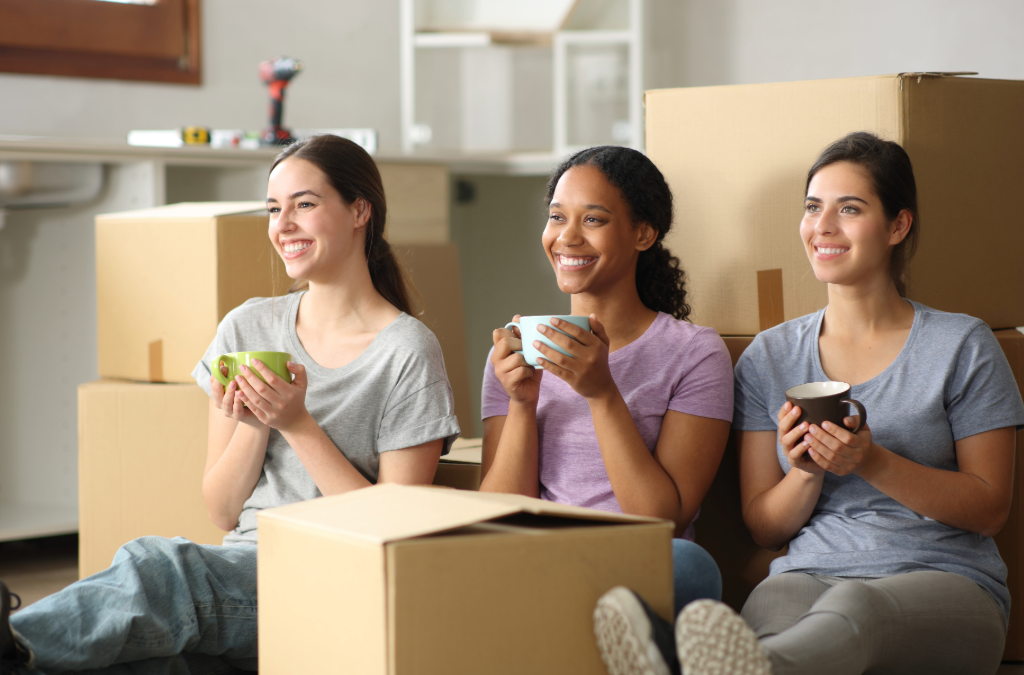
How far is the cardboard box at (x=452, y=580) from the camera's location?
818 mm

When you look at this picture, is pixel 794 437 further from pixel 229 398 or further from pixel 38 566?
pixel 38 566

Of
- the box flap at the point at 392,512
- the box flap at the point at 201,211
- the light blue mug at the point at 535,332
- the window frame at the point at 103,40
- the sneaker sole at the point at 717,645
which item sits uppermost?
the window frame at the point at 103,40

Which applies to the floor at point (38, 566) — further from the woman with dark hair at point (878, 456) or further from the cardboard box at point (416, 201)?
the woman with dark hair at point (878, 456)

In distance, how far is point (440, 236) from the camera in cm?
256

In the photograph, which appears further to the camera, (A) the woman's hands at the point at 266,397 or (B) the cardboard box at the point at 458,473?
(B) the cardboard box at the point at 458,473

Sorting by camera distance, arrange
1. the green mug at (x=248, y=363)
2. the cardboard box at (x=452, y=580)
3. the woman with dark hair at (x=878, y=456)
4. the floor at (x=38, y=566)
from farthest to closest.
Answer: the floor at (x=38, y=566) < the green mug at (x=248, y=363) < the woman with dark hair at (x=878, y=456) < the cardboard box at (x=452, y=580)

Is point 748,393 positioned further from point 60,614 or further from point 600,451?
point 60,614

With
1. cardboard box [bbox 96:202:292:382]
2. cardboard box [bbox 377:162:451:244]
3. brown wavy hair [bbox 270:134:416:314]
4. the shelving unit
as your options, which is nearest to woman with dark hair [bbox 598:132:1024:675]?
brown wavy hair [bbox 270:134:416:314]

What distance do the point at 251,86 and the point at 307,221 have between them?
5.03 feet

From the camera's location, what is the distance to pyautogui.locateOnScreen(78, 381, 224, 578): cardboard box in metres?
1.60

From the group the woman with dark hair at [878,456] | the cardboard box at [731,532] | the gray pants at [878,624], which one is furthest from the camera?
the cardboard box at [731,532]

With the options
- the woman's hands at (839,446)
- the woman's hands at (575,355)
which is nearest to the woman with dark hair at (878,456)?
the woman's hands at (839,446)

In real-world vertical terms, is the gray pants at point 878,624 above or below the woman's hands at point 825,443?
below

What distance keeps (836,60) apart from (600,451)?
173 centimetres
